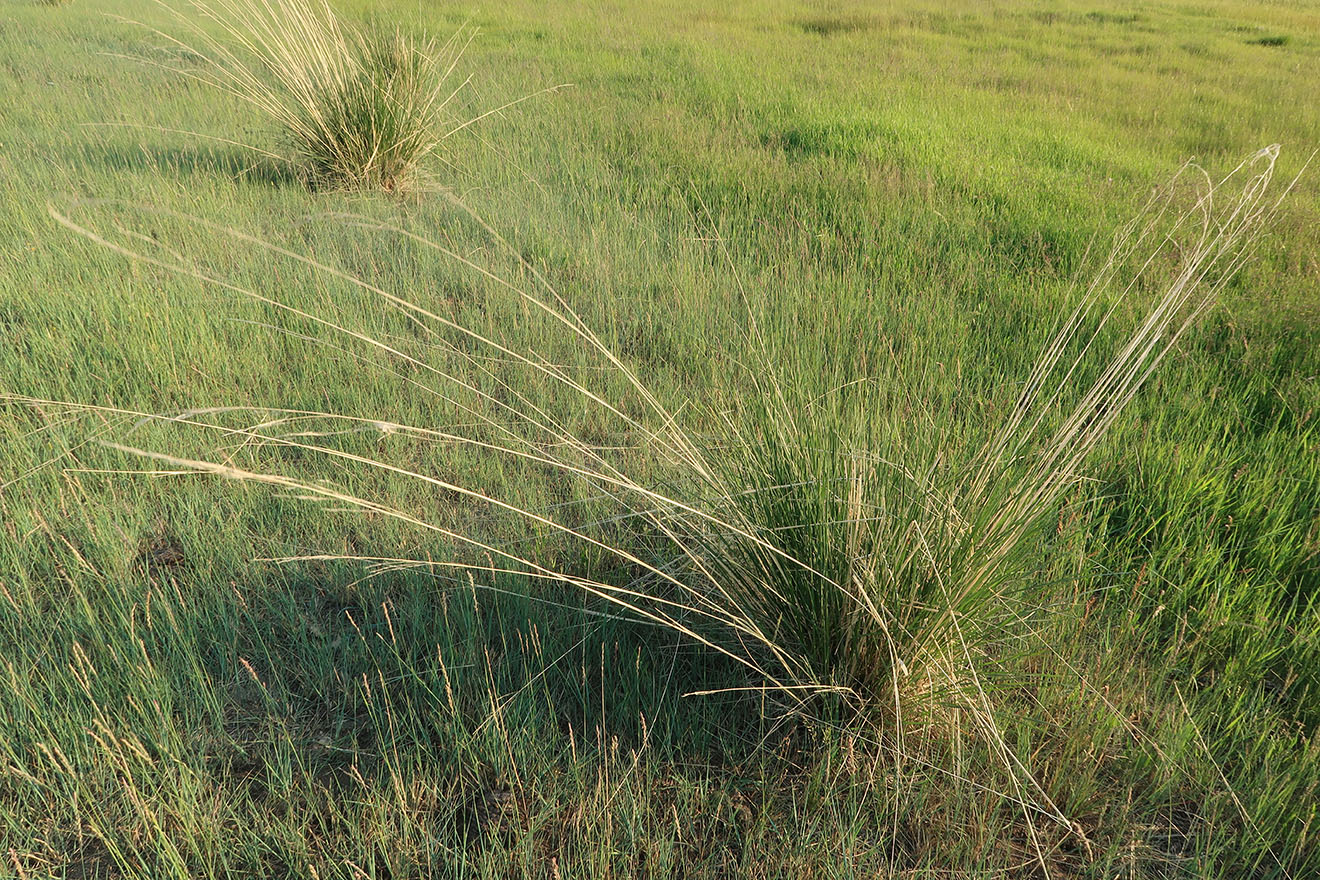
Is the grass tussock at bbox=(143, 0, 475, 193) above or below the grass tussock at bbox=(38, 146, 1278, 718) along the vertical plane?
above

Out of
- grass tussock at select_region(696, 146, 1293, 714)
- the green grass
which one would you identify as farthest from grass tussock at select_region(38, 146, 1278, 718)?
the green grass

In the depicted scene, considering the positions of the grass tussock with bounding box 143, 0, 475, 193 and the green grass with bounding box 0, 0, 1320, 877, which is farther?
the grass tussock with bounding box 143, 0, 475, 193

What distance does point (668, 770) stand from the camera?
1.52m

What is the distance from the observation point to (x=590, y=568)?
6.16 feet

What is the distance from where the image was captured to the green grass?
1.40 metres

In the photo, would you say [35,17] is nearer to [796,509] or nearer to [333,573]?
[333,573]

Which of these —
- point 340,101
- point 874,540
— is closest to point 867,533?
point 874,540

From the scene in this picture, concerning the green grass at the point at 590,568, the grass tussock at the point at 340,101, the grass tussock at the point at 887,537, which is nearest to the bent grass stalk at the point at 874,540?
the grass tussock at the point at 887,537

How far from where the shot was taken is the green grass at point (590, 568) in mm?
1401

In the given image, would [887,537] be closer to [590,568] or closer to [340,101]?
[590,568]

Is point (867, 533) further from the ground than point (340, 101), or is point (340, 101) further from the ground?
point (340, 101)

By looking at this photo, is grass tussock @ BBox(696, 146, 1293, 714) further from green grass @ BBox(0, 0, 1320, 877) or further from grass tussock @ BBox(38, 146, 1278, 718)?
green grass @ BBox(0, 0, 1320, 877)

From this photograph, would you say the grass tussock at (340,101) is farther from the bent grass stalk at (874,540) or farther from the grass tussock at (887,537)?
the grass tussock at (887,537)

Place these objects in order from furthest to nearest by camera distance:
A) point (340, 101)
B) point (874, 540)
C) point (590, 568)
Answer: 1. point (340, 101)
2. point (590, 568)
3. point (874, 540)
